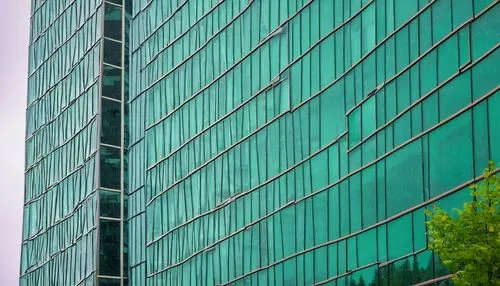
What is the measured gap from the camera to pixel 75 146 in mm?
86750

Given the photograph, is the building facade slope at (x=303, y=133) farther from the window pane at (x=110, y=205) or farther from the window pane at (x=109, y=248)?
the window pane at (x=109, y=248)

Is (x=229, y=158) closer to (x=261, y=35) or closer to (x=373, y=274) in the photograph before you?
(x=261, y=35)

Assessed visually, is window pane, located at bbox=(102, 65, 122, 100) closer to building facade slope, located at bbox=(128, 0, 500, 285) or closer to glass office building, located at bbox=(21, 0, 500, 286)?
glass office building, located at bbox=(21, 0, 500, 286)

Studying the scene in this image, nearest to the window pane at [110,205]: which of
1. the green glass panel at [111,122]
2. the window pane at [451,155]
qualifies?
the green glass panel at [111,122]

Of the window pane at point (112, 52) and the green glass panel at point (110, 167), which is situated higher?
the window pane at point (112, 52)

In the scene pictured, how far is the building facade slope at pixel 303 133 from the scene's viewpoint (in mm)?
43125

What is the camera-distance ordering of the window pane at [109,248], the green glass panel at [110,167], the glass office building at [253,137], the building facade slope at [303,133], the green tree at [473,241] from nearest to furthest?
the green tree at [473,241] → the building facade slope at [303,133] → the glass office building at [253,137] → the window pane at [109,248] → the green glass panel at [110,167]

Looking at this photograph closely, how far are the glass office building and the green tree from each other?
40.2 ft

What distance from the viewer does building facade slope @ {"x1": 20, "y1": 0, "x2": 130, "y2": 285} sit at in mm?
81062

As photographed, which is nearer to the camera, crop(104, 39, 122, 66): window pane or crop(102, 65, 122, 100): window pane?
crop(102, 65, 122, 100): window pane

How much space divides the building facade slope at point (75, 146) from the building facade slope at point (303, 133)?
273cm

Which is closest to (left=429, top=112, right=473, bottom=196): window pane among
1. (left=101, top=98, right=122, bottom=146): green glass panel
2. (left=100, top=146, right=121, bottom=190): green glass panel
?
(left=100, top=146, right=121, bottom=190): green glass panel

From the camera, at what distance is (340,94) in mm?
51438

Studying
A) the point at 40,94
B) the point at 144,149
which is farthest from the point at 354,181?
the point at 40,94
